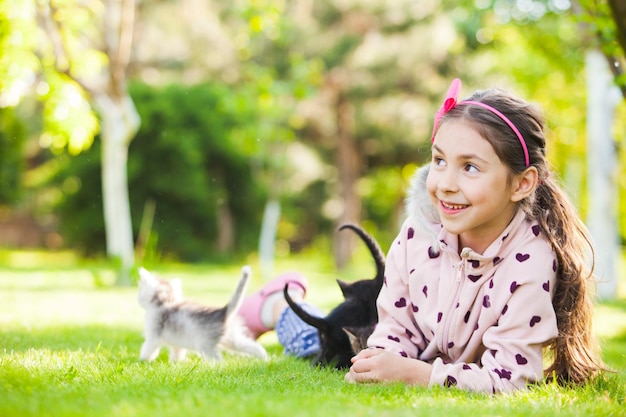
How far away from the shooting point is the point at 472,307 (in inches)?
109

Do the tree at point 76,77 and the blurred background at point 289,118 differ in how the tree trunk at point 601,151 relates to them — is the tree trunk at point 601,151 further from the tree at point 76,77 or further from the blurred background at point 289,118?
the tree at point 76,77

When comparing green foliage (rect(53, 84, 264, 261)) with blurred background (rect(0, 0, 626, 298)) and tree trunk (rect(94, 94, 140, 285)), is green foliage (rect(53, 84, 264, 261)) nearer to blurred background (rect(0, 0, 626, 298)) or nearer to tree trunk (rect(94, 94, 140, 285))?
blurred background (rect(0, 0, 626, 298))

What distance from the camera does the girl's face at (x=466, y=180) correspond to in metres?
2.70

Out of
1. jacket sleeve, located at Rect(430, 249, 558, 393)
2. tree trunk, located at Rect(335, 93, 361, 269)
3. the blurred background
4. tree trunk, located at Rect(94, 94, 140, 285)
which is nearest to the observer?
jacket sleeve, located at Rect(430, 249, 558, 393)

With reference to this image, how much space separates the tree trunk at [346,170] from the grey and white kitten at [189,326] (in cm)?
1658

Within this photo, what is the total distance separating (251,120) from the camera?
1848 cm

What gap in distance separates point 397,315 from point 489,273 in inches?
18.2

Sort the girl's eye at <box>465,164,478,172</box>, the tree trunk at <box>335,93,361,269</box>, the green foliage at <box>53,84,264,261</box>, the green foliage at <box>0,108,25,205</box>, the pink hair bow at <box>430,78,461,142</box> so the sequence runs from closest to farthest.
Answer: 1. the girl's eye at <box>465,164,478,172</box>
2. the pink hair bow at <box>430,78,461,142</box>
3. the green foliage at <box>0,108,25,205</box>
4. the green foliage at <box>53,84,264,261</box>
5. the tree trunk at <box>335,93,361,269</box>

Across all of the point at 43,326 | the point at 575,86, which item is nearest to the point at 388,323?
the point at 43,326

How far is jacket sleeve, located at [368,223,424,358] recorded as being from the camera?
9.64 feet

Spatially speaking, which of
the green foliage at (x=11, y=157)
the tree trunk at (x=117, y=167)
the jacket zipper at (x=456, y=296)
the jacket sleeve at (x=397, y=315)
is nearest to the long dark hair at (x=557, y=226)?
the jacket zipper at (x=456, y=296)

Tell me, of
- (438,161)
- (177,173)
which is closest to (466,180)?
(438,161)

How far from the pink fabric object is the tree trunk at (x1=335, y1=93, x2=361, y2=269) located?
15.9 metres

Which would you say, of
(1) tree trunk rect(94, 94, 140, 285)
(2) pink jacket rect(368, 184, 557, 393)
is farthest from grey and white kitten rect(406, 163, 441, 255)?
(1) tree trunk rect(94, 94, 140, 285)
